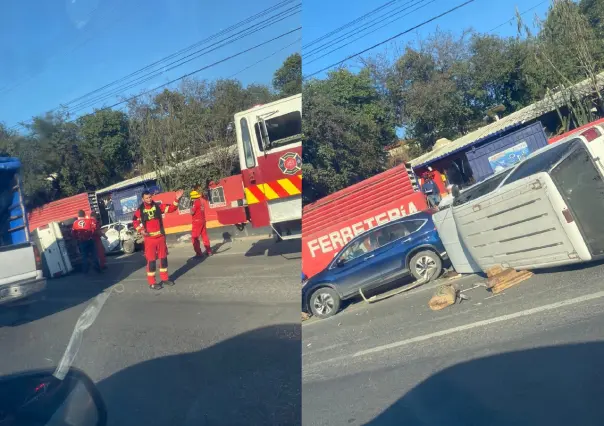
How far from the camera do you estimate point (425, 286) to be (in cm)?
384

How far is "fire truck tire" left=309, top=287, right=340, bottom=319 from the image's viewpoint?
8.64ft

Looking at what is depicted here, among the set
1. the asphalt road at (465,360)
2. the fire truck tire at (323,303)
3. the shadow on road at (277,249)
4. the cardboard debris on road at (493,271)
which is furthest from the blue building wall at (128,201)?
the cardboard debris on road at (493,271)

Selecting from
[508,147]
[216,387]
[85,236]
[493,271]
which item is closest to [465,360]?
[493,271]

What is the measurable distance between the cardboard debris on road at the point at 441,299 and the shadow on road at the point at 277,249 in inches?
60.5

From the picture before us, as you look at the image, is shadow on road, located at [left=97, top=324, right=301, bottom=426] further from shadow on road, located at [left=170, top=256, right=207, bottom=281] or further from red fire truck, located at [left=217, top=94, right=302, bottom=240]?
red fire truck, located at [left=217, top=94, right=302, bottom=240]

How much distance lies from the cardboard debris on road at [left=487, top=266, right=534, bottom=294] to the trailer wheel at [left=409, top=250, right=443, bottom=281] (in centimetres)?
40

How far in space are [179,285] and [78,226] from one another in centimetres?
36

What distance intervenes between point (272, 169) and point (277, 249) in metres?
0.43

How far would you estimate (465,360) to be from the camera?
10.3ft

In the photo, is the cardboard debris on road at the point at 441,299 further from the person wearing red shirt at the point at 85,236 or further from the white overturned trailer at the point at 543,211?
the person wearing red shirt at the point at 85,236

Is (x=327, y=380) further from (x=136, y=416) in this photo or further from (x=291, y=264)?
(x=136, y=416)

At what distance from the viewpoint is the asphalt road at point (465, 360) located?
8.07 feet

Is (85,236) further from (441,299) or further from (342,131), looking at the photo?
(441,299)

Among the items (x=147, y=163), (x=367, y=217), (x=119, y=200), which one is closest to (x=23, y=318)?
(x=119, y=200)
